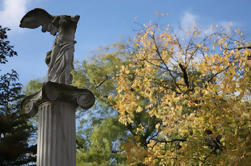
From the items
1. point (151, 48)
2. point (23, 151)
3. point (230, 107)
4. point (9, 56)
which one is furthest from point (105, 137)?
point (230, 107)

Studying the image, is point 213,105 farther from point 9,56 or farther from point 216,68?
point 9,56

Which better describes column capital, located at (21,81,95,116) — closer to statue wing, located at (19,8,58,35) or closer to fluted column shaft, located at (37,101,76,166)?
fluted column shaft, located at (37,101,76,166)

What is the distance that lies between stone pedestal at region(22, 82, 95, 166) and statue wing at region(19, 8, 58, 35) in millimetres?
1877

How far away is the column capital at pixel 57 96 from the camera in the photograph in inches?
263

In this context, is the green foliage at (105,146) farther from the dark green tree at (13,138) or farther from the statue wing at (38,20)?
the statue wing at (38,20)

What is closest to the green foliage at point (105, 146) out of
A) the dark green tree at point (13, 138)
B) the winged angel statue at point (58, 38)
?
the dark green tree at point (13, 138)

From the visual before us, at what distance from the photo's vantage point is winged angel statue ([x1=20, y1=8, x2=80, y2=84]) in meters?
7.42

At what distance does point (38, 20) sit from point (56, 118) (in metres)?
2.73

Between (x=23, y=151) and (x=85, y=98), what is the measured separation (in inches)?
531

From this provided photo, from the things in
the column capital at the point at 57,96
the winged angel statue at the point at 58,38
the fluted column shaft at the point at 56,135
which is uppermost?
the winged angel statue at the point at 58,38

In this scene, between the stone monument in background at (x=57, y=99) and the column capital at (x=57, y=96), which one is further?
the column capital at (x=57, y=96)

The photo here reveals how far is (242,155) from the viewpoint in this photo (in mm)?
7953

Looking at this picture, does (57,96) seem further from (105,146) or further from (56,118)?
(105,146)

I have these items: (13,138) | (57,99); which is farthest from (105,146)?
(57,99)
